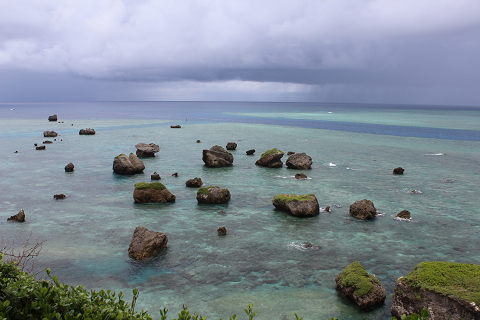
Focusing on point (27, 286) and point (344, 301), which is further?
point (344, 301)

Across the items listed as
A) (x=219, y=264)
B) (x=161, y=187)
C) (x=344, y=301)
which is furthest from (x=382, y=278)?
(x=161, y=187)

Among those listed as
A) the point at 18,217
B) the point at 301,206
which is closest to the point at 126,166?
the point at 18,217

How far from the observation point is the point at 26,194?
1226 inches

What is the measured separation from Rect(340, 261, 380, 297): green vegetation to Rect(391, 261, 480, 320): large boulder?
108 centimetres

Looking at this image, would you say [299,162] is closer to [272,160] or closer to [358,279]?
[272,160]

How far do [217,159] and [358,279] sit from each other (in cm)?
3042

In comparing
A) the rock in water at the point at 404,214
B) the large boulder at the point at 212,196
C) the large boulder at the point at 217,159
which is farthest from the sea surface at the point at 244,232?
the large boulder at the point at 217,159

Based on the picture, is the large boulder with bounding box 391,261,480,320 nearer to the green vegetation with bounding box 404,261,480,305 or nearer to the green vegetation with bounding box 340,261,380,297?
the green vegetation with bounding box 404,261,480,305

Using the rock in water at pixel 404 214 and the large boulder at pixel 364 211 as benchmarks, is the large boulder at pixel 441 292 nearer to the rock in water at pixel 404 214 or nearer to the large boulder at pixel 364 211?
the large boulder at pixel 364 211

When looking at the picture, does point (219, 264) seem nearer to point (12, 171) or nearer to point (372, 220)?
point (372, 220)

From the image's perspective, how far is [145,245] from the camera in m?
18.9

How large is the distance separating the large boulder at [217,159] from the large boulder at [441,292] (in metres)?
31.6

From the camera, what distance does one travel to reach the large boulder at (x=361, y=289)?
14828 millimetres

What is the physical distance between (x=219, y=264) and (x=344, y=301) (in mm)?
6090
